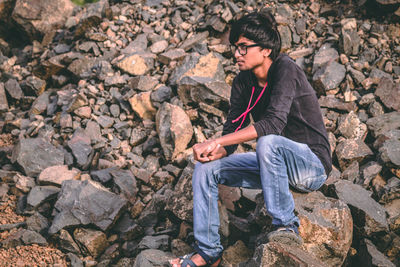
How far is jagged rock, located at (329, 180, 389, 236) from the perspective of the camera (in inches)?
141

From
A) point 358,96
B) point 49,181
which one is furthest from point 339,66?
point 49,181

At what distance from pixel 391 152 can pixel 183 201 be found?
10.2 feet

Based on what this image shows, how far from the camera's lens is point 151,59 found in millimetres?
7004

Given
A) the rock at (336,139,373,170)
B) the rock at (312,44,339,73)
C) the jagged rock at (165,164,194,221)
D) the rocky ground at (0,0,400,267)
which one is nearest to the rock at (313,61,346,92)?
the rocky ground at (0,0,400,267)

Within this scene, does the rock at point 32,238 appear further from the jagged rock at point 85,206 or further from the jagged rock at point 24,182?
the jagged rock at point 24,182

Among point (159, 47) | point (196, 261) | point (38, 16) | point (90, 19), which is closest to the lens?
point (196, 261)

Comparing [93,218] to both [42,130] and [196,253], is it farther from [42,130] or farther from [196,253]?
[42,130]

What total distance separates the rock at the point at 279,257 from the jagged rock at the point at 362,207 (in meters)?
1.28

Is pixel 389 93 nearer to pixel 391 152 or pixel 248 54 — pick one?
pixel 391 152

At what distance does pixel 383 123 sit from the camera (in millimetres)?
5340

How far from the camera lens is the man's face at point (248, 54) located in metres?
3.31

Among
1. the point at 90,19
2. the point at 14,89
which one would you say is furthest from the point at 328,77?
the point at 14,89

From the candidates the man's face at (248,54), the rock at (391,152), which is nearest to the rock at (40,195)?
the man's face at (248,54)

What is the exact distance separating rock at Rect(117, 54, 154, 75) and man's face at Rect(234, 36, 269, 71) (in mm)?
3889
